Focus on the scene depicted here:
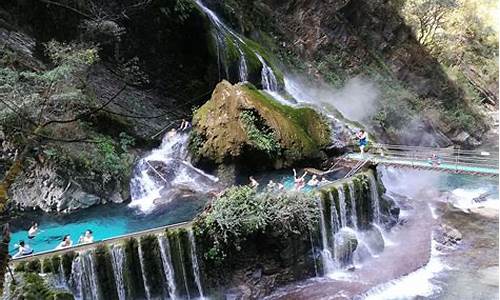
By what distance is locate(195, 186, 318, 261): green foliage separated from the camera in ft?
36.8

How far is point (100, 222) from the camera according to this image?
13492mm

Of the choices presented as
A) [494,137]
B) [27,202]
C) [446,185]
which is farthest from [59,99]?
[494,137]

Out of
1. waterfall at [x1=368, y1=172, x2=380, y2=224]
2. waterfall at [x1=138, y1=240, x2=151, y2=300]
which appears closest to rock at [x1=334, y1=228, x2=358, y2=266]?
waterfall at [x1=368, y1=172, x2=380, y2=224]

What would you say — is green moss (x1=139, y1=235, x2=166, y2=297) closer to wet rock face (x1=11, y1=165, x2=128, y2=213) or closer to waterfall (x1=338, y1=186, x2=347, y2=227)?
wet rock face (x1=11, y1=165, x2=128, y2=213)

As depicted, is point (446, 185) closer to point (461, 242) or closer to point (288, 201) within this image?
point (461, 242)

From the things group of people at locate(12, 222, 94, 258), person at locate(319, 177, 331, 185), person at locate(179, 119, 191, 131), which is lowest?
group of people at locate(12, 222, 94, 258)

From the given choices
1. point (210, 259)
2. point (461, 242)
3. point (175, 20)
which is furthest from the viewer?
point (175, 20)

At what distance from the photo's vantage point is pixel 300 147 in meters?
17.0

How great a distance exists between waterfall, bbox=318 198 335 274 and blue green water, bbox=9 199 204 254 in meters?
3.66

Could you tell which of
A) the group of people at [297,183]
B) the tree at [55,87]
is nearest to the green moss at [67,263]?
the tree at [55,87]

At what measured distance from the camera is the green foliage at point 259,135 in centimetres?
1605

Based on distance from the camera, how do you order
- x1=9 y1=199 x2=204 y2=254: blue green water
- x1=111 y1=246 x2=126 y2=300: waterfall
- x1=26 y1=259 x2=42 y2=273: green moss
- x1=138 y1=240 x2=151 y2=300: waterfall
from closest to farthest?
x1=26 y1=259 x2=42 y2=273: green moss, x1=111 y1=246 x2=126 y2=300: waterfall, x1=138 y1=240 x2=151 y2=300: waterfall, x1=9 y1=199 x2=204 y2=254: blue green water

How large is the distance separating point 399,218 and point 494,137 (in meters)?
21.9

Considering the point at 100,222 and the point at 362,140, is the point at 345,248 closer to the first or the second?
the point at 362,140
